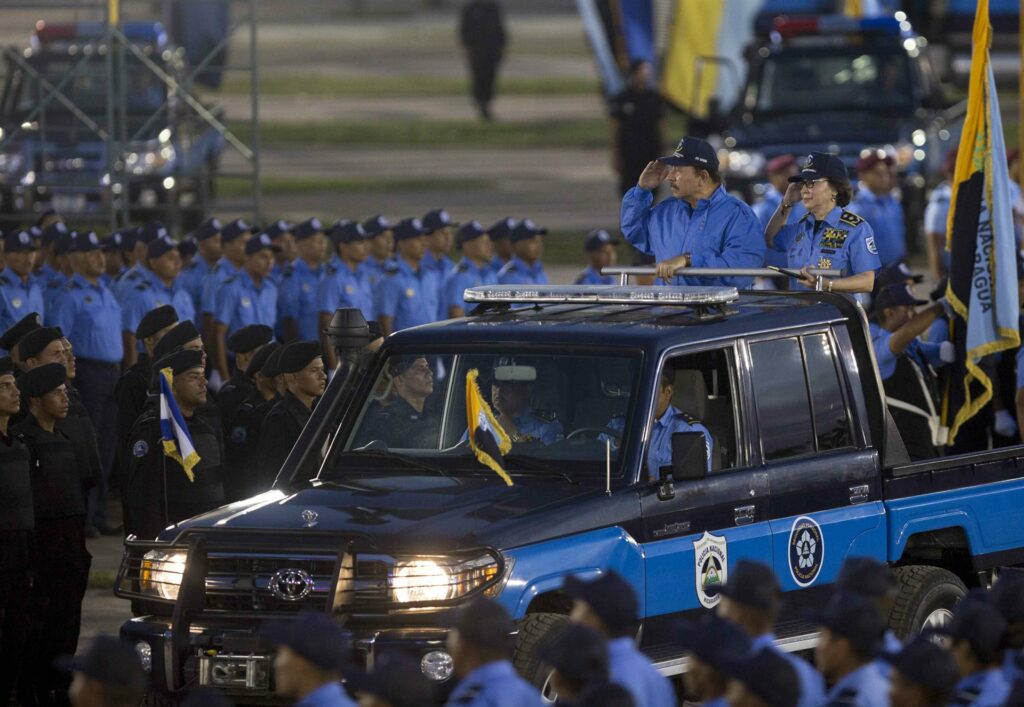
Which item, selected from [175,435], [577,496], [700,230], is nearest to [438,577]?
[577,496]

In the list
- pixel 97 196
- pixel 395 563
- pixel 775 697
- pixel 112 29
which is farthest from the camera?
pixel 97 196

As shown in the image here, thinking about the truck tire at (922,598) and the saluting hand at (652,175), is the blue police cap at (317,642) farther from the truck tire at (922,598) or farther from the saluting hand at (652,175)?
the saluting hand at (652,175)

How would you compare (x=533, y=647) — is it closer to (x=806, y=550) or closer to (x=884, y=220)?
(x=806, y=550)

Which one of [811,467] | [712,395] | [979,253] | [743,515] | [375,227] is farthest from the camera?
[375,227]

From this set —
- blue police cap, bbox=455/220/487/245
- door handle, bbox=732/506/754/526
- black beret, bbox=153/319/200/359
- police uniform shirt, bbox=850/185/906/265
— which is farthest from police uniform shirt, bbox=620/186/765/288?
police uniform shirt, bbox=850/185/906/265

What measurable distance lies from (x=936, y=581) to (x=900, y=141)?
49.4 feet

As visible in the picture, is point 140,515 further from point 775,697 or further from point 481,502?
point 775,697

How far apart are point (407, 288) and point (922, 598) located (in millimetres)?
7419

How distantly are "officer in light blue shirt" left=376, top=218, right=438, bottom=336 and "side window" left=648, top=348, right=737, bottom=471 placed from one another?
7196 mm

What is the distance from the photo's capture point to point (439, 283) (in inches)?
673

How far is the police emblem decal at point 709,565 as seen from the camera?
908cm

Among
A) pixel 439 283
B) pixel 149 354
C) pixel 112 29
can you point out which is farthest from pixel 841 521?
pixel 112 29

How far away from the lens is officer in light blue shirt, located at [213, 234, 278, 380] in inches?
628

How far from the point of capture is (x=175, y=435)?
1035 centimetres
